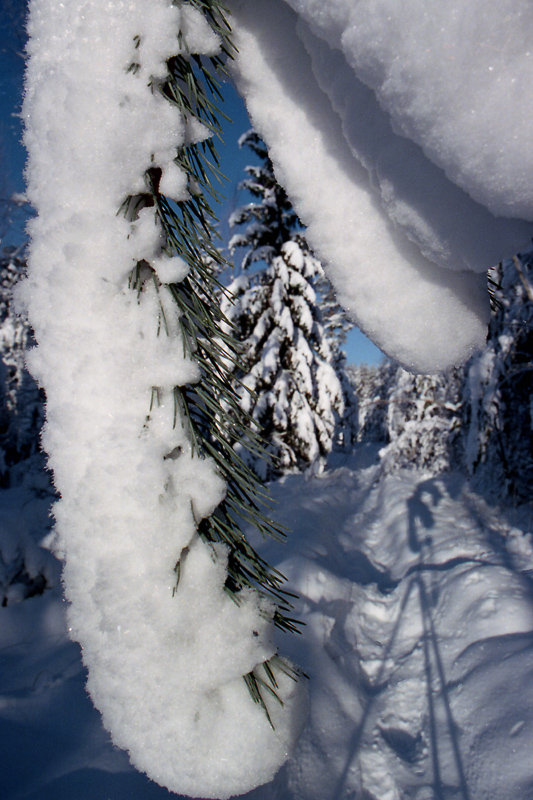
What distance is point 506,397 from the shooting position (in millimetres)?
7078

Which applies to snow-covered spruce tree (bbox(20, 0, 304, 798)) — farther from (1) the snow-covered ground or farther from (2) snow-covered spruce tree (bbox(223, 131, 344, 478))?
(2) snow-covered spruce tree (bbox(223, 131, 344, 478))

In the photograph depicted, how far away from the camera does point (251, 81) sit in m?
0.91

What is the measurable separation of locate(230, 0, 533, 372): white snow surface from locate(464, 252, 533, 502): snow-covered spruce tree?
22.6ft

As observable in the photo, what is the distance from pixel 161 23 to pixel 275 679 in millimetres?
1543

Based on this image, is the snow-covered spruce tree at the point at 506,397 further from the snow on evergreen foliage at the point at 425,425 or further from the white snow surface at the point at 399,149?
the white snow surface at the point at 399,149

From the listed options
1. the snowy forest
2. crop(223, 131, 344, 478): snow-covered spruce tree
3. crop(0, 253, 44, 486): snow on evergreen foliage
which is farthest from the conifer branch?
crop(0, 253, 44, 486): snow on evergreen foliage

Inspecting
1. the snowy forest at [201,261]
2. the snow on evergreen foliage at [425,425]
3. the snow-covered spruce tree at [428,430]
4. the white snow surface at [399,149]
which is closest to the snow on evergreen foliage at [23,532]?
the snowy forest at [201,261]

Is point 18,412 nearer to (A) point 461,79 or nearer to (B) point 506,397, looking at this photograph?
(B) point 506,397

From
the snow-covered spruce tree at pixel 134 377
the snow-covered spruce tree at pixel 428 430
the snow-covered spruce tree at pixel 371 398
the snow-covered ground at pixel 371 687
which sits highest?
the snow-covered spruce tree at pixel 371 398

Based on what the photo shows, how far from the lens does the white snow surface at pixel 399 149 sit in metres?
0.53

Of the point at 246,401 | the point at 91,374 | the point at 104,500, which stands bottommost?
the point at 104,500

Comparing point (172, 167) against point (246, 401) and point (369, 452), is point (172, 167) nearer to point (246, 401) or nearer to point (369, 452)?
point (246, 401)

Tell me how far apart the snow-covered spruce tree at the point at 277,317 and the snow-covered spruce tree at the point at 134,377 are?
9.64m

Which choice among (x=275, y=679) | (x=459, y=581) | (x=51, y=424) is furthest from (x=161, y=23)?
(x=459, y=581)
